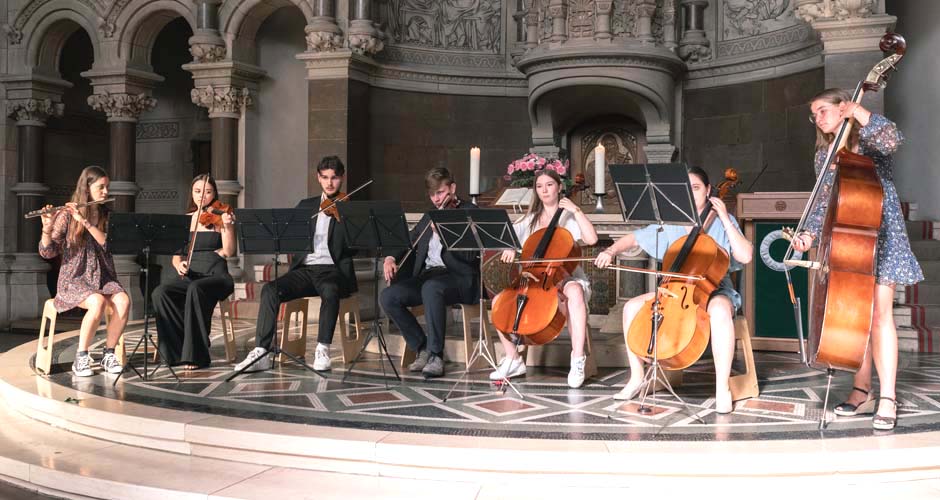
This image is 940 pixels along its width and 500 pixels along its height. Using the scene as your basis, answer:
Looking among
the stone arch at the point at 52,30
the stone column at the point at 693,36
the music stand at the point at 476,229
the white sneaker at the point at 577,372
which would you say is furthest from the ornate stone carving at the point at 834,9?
the stone arch at the point at 52,30

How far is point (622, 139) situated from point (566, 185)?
3216 mm

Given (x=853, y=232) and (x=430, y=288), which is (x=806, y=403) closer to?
(x=853, y=232)

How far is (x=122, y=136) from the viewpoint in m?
11.3

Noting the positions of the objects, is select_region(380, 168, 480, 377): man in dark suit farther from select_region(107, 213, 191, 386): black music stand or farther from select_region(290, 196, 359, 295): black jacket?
select_region(107, 213, 191, 386): black music stand

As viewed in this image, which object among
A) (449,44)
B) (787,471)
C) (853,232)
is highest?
(449,44)

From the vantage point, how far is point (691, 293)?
13.8 ft

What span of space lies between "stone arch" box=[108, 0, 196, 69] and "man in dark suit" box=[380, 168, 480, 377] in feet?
20.9

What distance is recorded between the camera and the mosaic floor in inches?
160

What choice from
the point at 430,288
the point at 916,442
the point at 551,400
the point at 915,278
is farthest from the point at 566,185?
the point at 916,442

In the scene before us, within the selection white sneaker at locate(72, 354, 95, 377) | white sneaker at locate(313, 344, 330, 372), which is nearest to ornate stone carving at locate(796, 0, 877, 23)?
white sneaker at locate(313, 344, 330, 372)

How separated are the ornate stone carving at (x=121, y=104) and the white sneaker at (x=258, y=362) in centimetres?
644

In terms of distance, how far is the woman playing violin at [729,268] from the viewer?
4.32 m

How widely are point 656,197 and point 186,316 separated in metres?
3.18

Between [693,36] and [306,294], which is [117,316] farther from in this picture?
[693,36]
